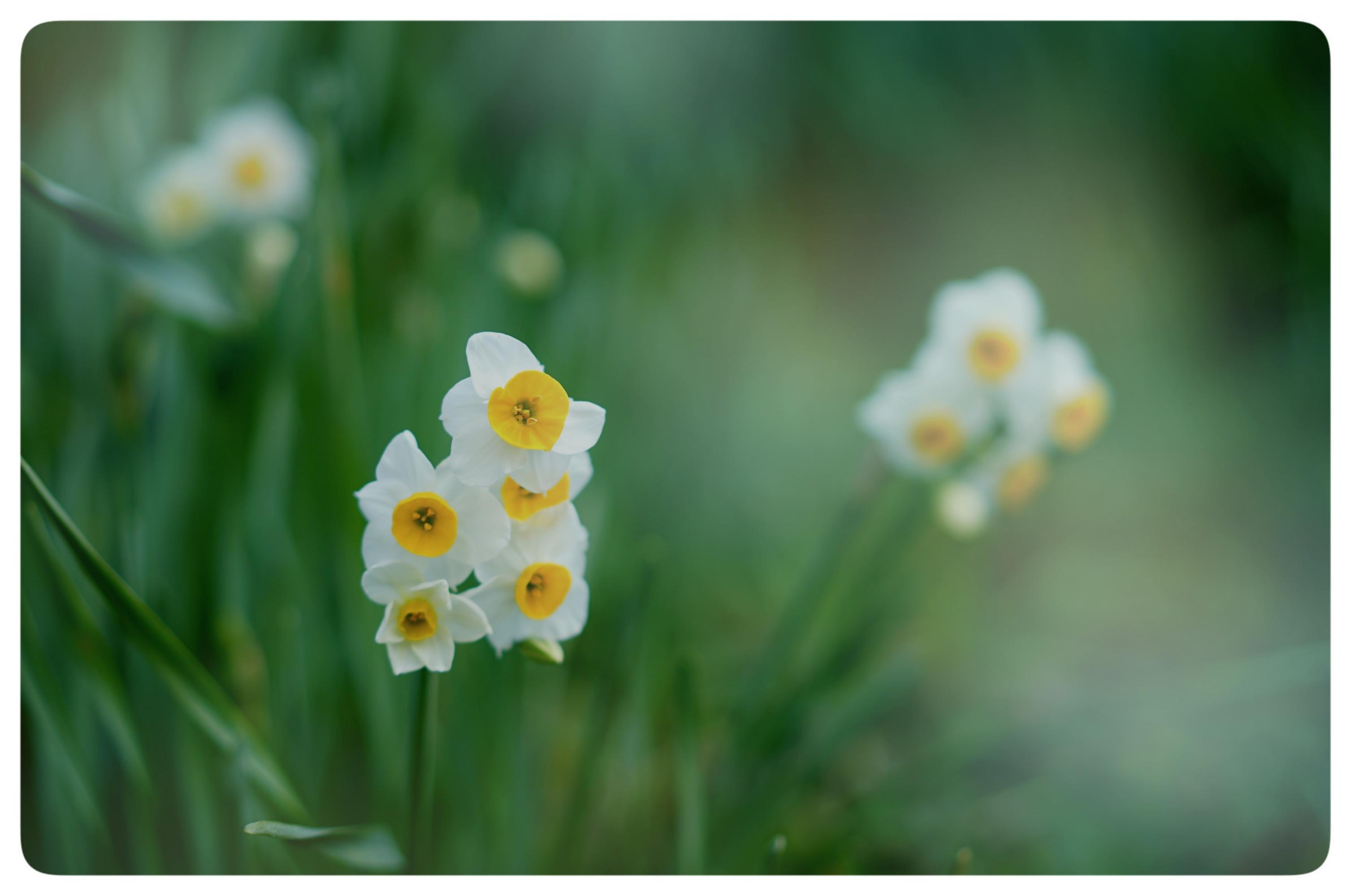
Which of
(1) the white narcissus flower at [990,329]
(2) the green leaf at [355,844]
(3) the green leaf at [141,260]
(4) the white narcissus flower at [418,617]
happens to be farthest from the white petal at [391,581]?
(1) the white narcissus flower at [990,329]

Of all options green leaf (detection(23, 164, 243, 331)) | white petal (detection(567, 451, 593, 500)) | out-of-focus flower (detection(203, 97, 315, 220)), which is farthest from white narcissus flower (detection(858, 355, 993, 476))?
out-of-focus flower (detection(203, 97, 315, 220))

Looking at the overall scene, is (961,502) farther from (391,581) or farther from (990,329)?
(391,581)

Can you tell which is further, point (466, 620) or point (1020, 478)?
point (1020, 478)

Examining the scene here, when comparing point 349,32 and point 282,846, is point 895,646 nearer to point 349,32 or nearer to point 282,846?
point 282,846

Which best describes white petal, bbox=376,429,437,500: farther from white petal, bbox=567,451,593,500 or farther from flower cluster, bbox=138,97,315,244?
A: flower cluster, bbox=138,97,315,244

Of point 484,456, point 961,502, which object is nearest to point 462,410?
point 484,456

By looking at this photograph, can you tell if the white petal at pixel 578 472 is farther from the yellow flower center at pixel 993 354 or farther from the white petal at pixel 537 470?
the yellow flower center at pixel 993 354
